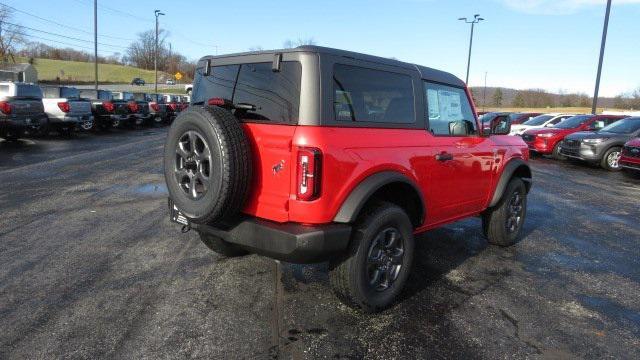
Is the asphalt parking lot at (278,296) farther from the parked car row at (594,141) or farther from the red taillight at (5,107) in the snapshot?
the red taillight at (5,107)

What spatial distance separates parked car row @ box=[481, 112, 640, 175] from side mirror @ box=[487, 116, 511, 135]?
635 centimetres

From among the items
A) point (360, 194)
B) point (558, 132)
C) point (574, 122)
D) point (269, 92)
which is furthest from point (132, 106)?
point (360, 194)

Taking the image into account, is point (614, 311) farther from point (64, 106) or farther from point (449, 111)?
point (64, 106)

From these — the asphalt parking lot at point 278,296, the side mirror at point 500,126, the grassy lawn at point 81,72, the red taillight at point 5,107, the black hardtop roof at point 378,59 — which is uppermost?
the grassy lawn at point 81,72

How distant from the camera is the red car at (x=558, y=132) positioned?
1596 centimetres

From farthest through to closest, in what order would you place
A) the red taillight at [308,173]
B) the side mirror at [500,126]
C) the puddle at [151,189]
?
the puddle at [151,189], the side mirror at [500,126], the red taillight at [308,173]

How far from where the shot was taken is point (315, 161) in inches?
119

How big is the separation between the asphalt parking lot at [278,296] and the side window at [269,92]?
1495 millimetres

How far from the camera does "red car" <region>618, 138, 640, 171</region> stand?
39.1 feet

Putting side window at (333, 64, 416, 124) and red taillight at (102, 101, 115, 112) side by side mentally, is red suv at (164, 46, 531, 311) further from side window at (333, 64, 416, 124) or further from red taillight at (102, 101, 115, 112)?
red taillight at (102, 101, 115, 112)

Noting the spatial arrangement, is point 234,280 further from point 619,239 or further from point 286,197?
point 619,239

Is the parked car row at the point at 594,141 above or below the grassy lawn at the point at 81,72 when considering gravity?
below

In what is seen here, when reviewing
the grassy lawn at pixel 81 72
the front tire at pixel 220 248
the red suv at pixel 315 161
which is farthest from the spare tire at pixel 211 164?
the grassy lawn at pixel 81 72

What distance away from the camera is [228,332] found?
127 inches
